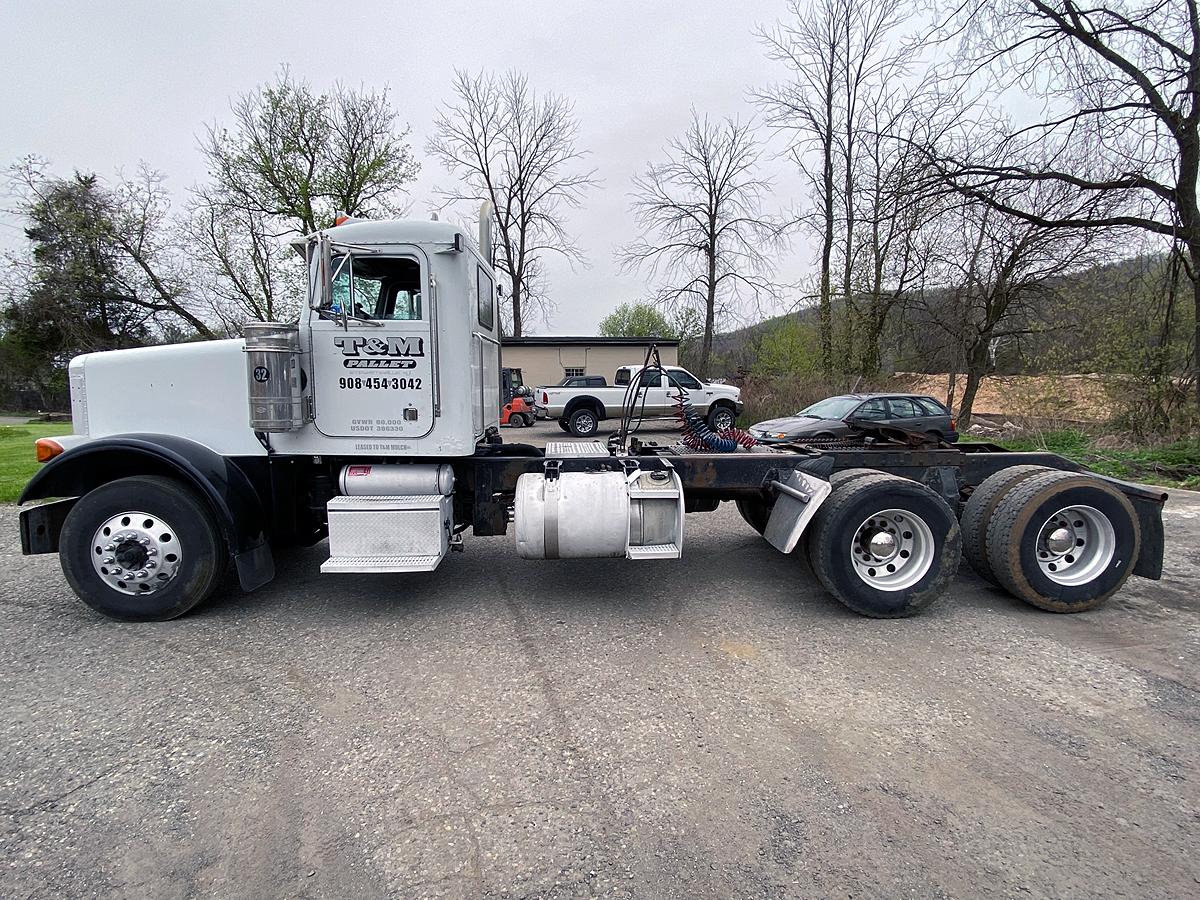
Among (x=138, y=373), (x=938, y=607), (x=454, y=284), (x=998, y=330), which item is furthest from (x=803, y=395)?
(x=138, y=373)

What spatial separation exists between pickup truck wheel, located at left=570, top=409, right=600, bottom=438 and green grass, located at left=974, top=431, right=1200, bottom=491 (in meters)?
11.0

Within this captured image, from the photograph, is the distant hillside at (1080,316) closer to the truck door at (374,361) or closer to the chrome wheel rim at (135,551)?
the truck door at (374,361)

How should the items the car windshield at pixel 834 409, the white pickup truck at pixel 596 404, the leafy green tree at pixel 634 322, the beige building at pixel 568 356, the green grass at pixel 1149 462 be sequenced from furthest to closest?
the leafy green tree at pixel 634 322, the beige building at pixel 568 356, the white pickup truck at pixel 596 404, the car windshield at pixel 834 409, the green grass at pixel 1149 462

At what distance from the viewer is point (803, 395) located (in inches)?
730

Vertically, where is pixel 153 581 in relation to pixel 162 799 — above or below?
above

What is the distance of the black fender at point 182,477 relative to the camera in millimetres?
4242

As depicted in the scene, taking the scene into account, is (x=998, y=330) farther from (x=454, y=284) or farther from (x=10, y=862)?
(x=10, y=862)

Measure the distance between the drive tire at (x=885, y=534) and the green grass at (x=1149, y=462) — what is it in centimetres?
759

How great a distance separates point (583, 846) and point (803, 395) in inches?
691

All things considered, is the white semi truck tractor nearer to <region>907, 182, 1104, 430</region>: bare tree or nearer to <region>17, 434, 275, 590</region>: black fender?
<region>17, 434, 275, 590</region>: black fender

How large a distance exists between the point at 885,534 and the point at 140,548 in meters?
5.21

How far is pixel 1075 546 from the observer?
186 inches

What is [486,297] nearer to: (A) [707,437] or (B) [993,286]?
(A) [707,437]

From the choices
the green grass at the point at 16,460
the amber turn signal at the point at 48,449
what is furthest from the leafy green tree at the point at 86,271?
the amber turn signal at the point at 48,449
